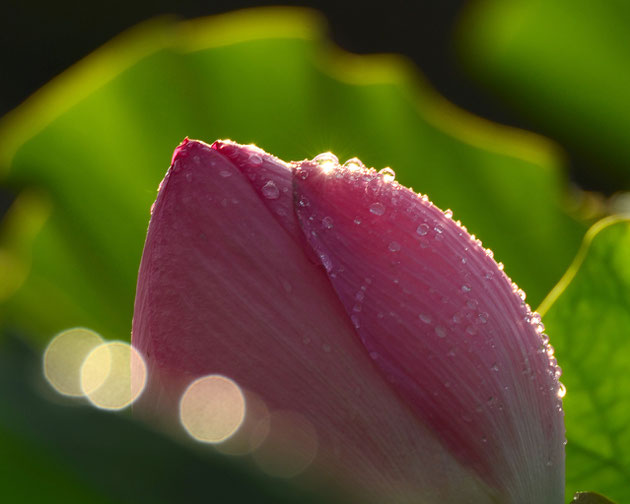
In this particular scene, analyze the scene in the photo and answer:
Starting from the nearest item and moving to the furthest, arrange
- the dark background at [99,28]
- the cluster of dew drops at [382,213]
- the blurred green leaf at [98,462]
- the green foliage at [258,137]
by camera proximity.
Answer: the blurred green leaf at [98,462]
the cluster of dew drops at [382,213]
the green foliage at [258,137]
the dark background at [99,28]

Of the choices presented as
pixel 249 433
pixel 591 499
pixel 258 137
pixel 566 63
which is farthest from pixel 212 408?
pixel 566 63

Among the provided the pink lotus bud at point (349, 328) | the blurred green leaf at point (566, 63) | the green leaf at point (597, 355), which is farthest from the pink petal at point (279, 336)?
the blurred green leaf at point (566, 63)

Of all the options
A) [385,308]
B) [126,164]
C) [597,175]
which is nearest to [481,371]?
[385,308]

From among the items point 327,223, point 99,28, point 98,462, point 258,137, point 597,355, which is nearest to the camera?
point 98,462

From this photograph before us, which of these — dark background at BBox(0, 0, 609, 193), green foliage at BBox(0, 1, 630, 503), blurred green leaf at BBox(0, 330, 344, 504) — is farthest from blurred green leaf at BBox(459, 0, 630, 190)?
dark background at BBox(0, 0, 609, 193)

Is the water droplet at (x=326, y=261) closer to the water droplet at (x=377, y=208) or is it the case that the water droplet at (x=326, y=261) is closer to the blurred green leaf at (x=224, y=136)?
the water droplet at (x=377, y=208)

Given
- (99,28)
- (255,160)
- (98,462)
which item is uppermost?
(99,28)

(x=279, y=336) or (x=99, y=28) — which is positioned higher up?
(x=99, y=28)

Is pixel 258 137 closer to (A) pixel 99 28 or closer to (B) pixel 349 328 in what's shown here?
(B) pixel 349 328
